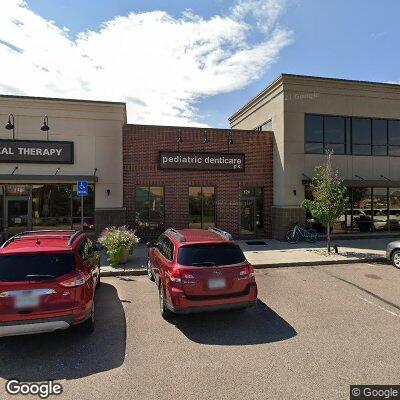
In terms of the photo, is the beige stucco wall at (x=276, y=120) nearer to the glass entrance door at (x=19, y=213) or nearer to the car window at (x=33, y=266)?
the glass entrance door at (x=19, y=213)

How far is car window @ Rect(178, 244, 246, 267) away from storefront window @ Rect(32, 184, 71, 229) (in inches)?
394

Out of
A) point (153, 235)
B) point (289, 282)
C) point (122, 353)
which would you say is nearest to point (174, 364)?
point (122, 353)

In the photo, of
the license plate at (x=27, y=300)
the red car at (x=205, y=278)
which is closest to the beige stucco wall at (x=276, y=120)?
the red car at (x=205, y=278)

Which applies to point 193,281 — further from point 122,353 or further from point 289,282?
point 289,282

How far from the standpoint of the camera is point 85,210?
14.4m

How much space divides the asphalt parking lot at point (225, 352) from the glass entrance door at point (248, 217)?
8.70m

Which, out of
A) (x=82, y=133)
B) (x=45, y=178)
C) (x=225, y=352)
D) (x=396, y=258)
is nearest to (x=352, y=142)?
(x=396, y=258)

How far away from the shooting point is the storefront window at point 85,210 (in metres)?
14.2

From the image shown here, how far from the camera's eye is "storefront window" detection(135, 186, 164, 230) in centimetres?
1490

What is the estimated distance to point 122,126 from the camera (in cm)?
1463

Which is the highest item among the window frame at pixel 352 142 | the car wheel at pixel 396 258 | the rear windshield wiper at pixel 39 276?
the window frame at pixel 352 142

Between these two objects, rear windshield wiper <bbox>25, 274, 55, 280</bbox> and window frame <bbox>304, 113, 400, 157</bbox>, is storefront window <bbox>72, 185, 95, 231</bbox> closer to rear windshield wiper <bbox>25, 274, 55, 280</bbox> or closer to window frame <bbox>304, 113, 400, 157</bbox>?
rear windshield wiper <bbox>25, 274, 55, 280</bbox>

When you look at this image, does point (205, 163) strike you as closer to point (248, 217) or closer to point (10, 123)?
point (248, 217)
